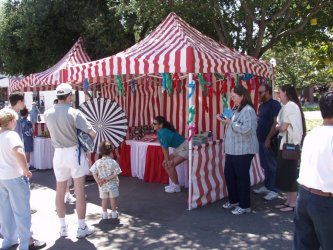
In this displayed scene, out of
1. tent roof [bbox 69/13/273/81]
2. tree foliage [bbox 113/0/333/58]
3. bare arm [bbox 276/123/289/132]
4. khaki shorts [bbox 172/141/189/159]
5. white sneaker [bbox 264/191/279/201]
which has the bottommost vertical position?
white sneaker [bbox 264/191/279/201]

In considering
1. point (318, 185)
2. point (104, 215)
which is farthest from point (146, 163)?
point (318, 185)

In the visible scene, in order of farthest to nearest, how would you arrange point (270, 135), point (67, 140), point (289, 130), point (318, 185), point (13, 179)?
point (270, 135)
point (289, 130)
point (67, 140)
point (13, 179)
point (318, 185)

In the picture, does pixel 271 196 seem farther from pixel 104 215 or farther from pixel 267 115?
pixel 104 215

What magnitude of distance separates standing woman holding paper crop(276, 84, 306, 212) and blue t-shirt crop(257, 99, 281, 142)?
77cm

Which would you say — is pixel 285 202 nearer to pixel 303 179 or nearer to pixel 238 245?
pixel 238 245

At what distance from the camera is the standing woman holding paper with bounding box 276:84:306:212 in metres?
5.24

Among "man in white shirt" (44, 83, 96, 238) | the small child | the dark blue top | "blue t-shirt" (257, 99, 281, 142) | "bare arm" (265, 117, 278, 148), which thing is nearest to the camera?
"man in white shirt" (44, 83, 96, 238)

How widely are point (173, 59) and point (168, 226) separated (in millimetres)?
2223

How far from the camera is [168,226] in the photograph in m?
5.16

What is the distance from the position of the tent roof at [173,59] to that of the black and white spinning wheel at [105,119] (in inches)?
38.1

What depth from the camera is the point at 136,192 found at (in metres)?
7.00

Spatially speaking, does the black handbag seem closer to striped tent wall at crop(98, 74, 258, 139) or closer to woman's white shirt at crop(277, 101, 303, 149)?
woman's white shirt at crop(277, 101, 303, 149)

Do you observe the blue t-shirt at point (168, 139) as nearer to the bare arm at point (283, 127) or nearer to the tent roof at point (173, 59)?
the tent roof at point (173, 59)

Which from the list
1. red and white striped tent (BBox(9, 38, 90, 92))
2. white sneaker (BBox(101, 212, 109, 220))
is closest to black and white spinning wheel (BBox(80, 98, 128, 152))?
red and white striped tent (BBox(9, 38, 90, 92))
